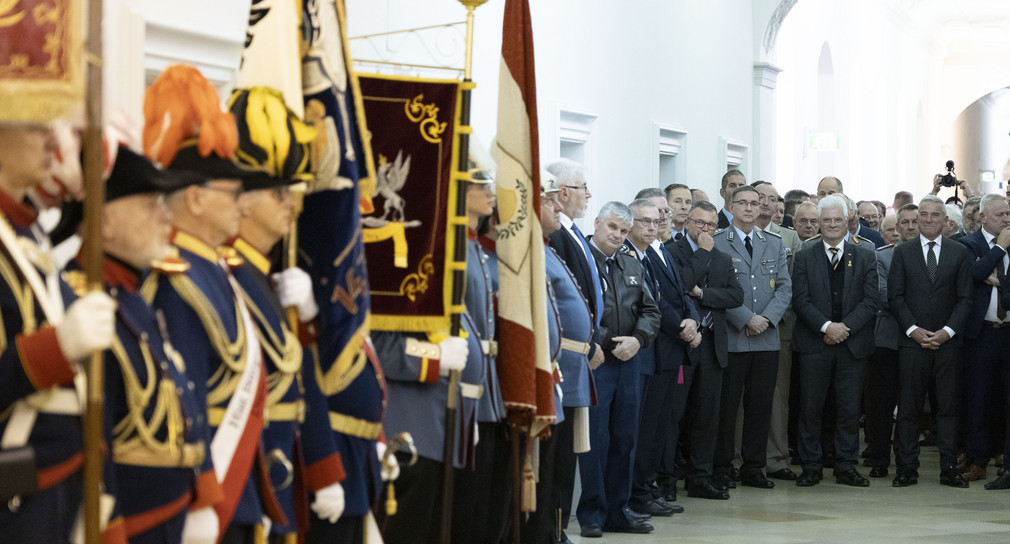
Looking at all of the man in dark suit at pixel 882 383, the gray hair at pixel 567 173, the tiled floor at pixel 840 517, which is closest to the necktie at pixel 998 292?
the man in dark suit at pixel 882 383

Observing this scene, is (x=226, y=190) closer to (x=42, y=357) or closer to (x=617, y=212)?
(x=42, y=357)

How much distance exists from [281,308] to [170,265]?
0.43 metres

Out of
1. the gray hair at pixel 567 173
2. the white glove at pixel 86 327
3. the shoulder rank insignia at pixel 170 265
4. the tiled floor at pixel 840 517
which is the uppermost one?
the gray hair at pixel 567 173

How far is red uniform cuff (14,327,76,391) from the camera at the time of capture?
2193 millimetres

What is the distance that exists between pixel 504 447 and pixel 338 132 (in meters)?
1.95

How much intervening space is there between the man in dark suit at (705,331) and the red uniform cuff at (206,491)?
520 centimetres

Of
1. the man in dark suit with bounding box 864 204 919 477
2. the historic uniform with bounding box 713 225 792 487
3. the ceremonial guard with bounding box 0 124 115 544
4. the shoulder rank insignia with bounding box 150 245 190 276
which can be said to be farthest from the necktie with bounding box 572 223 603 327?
the ceremonial guard with bounding box 0 124 115 544

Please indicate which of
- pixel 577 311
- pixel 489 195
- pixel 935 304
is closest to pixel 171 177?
pixel 489 195

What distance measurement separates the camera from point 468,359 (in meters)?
4.39

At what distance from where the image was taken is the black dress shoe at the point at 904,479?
854cm

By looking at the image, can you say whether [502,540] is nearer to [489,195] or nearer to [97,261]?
[489,195]

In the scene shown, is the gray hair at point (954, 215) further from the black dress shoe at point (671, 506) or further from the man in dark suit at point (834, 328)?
the black dress shoe at point (671, 506)

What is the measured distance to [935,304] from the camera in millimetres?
8438

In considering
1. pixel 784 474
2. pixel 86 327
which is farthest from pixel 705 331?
pixel 86 327
